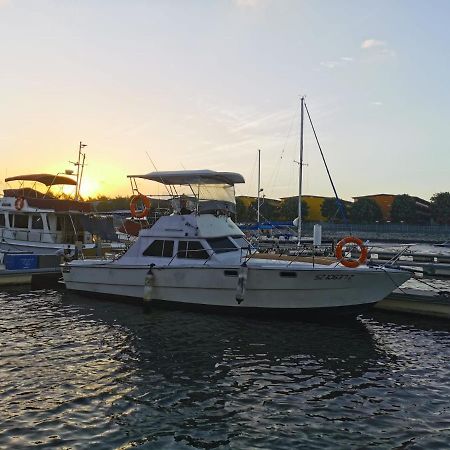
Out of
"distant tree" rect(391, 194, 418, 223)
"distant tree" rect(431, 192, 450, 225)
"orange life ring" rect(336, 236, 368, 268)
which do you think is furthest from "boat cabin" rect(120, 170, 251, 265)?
"distant tree" rect(431, 192, 450, 225)

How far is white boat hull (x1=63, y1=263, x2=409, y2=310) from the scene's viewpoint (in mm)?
13852

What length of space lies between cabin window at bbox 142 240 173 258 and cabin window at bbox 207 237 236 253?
1.54 meters

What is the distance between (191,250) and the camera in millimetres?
15953

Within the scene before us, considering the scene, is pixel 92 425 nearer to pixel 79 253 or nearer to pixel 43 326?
pixel 43 326

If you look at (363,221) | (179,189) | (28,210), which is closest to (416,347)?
(179,189)

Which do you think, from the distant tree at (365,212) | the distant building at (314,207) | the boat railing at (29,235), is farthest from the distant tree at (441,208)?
the boat railing at (29,235)

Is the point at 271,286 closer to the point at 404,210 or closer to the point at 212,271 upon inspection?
the point at 212,271

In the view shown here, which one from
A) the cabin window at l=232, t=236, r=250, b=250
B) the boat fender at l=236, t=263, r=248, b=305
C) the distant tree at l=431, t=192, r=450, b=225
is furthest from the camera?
the distant tree at l=431, t=192, r=450, b=225

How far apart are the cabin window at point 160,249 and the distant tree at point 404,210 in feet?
304

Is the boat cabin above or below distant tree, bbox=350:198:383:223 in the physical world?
below

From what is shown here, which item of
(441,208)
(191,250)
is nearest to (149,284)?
(191,250)

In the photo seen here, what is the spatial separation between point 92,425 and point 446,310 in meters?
12.2

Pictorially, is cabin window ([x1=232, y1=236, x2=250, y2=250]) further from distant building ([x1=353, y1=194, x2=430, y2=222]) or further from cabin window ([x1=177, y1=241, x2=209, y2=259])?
distant building ([x1=353, y1=194, x2=430, y2=222])

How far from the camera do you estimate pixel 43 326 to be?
13.6 m
